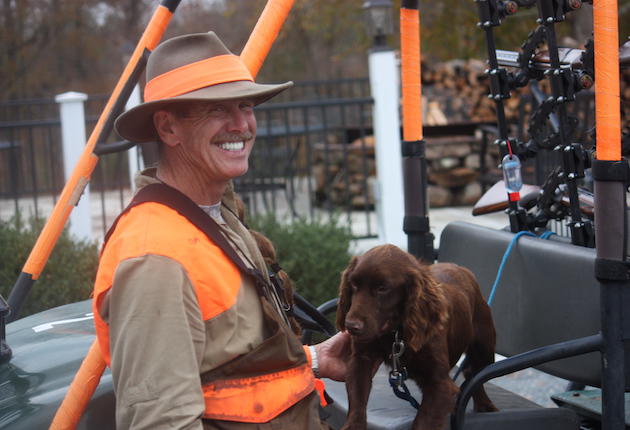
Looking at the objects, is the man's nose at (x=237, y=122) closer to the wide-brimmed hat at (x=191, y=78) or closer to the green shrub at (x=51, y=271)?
the wide-brimmed hat at (x=191, y=78)

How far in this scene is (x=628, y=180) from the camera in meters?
2.52

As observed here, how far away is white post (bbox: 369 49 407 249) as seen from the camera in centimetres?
798

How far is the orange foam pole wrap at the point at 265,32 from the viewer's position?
103 inches

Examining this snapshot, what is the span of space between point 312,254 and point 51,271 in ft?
5.06

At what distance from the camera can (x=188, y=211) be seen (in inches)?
80.9

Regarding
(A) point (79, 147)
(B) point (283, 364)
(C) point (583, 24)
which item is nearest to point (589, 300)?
(B) point (283, 364)

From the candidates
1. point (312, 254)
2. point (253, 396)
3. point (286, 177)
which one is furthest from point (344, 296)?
point (286, 177)

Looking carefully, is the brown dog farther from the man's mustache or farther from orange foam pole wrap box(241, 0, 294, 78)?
orange foam pole wrap box(241, 0, 294, 78)

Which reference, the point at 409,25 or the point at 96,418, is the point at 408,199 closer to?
the point at 409,25

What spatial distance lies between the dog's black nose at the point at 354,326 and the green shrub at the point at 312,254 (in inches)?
130

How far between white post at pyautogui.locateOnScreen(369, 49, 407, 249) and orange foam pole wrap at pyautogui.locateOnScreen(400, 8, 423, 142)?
14.6ft

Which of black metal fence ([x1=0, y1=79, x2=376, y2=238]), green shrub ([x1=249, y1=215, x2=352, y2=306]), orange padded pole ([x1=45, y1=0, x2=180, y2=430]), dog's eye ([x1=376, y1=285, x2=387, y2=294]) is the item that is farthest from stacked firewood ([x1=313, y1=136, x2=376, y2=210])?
dog's eye ([x1=376, y1=285, x2=387, y2=294])

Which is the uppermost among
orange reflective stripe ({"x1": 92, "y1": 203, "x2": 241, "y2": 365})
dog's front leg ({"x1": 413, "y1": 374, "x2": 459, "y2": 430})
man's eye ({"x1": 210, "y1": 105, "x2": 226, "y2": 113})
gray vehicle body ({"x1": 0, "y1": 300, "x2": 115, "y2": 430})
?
man's eye ({"x1": 210, "y1": 105, "x2": 226, "y2": 113})

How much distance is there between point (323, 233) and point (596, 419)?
290cm
